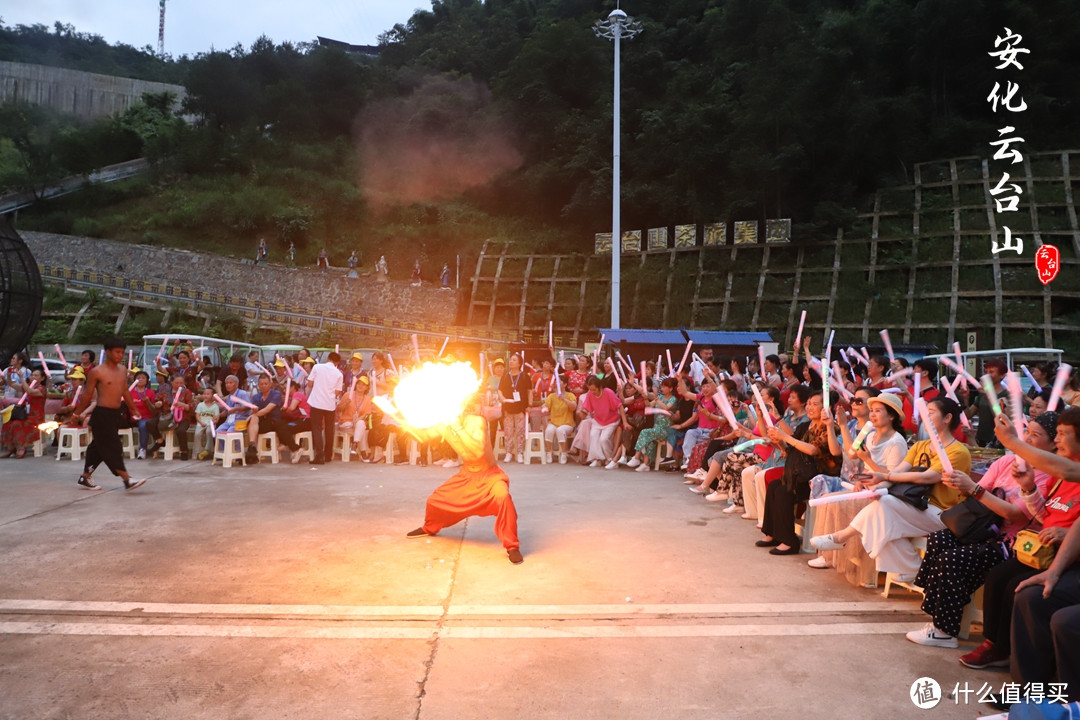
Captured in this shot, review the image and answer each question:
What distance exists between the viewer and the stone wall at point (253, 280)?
36.0 m

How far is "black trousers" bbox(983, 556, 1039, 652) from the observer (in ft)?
12.6

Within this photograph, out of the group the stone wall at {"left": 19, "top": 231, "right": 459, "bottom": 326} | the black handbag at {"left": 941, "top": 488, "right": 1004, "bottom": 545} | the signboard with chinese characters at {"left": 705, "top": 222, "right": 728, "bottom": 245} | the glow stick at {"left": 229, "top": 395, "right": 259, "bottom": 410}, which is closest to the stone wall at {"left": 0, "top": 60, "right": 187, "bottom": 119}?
the stone wall at {"left": 19, "top": 231, "right": 459, "bottom": 326}

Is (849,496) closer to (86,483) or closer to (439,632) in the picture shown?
(439,632)

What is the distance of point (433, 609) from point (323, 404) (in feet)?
21.7

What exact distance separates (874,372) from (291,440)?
8070 millimetres

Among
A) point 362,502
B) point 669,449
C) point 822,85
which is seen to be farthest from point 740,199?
point 362,502

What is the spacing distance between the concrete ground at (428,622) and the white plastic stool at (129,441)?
391 centimetres

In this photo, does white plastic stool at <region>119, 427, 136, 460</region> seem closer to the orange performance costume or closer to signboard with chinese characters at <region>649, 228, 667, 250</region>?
the orange performance costume

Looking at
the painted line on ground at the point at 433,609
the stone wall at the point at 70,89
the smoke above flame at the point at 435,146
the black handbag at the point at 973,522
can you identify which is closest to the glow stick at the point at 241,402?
the painted line on ground at the point at 433,609

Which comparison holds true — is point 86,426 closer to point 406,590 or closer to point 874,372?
point 406,590

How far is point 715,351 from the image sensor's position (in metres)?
20.8

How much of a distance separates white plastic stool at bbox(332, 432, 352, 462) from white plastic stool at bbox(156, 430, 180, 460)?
2.36 metres

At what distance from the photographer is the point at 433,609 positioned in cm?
471

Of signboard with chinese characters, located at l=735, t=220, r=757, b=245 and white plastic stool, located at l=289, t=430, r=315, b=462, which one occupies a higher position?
signboard with chinese characters, located at l=735, t=220, r=757, b=245
